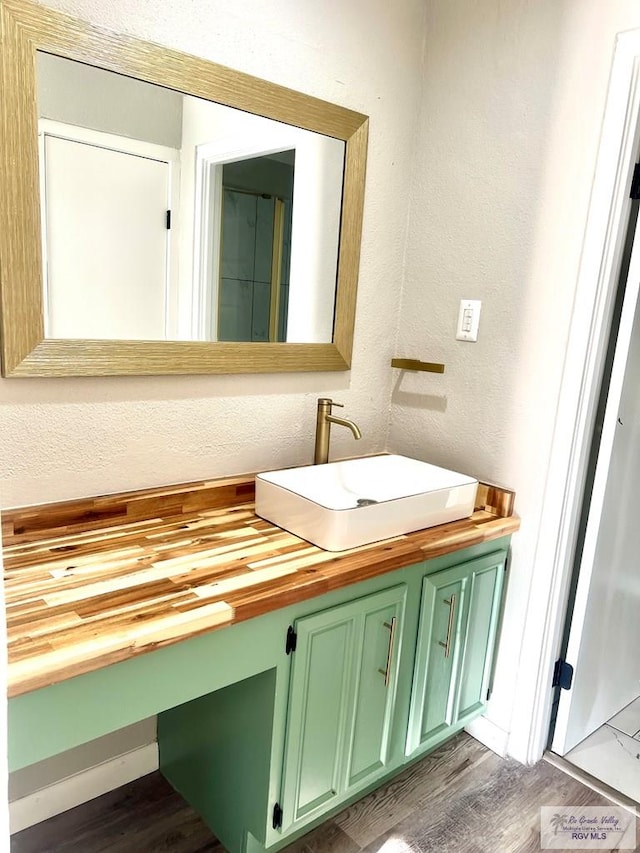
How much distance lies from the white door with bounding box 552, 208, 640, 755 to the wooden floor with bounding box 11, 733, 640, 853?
22 centimetres

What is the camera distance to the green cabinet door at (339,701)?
4.39 ft

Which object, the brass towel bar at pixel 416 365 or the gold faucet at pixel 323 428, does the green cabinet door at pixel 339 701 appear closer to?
the gold faucet at pixel 323 428

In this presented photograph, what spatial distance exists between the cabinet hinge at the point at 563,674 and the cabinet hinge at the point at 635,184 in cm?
128

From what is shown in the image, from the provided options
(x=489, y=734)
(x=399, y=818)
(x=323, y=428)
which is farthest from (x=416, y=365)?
(x=399, y=818)

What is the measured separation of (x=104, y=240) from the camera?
4.51 ft

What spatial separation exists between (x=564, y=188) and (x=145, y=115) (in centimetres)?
103

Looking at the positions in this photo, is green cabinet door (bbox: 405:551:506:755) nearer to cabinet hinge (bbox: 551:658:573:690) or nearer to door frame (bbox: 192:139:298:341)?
cabinet hinge (bbox: 551:658:573:690)

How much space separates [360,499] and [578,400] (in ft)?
2.05

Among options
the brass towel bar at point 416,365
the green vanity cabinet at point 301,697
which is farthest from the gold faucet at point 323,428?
the green vanity cabinet at point 301,697

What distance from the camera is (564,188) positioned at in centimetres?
162

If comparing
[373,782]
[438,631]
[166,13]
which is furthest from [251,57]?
[373,782]

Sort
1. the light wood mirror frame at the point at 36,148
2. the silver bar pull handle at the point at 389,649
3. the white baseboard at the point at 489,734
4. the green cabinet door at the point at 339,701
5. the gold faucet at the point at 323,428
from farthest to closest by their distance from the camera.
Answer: the white baseboard at the point at 489,734 < the gold faucet at the point at 323,428 < the silver bar pull handle at the point at 389,649 < the green cabinet door at the point at 339,701 < the light wood mirror frame at the point at 36,148

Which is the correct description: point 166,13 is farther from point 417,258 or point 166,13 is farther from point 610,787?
point 610,787

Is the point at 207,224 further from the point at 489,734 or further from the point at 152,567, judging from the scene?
the point at 489,734
